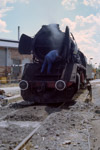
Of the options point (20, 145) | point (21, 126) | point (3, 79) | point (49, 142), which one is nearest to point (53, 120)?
point (21, 126)

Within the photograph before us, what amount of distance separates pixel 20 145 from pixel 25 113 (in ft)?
11.1

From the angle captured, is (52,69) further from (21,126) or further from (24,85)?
(21,126)

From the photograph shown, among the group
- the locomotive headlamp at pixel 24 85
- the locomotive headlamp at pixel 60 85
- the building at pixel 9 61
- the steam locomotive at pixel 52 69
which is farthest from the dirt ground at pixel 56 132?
the building at pixel 9 61

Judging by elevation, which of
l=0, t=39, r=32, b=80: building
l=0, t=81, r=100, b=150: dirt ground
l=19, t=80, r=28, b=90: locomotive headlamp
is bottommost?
l=0, t=81, r=100, b=150: dirt ground

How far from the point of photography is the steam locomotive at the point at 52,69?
33.2 feet

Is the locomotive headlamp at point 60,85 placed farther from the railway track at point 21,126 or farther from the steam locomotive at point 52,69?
the railway track at point 21,126

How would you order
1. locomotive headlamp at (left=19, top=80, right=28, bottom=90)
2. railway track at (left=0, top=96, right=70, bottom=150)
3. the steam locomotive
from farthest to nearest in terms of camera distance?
locomotive headlamp at (left=19, top=80, right=28, bottom=90) < the steam locomotive < railway track at (left=0, top=96, right=70, bottom=150)

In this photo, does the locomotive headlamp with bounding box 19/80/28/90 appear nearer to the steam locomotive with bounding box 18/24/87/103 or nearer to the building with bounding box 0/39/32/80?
the steam locomotive with bounding box 18/24/87/103

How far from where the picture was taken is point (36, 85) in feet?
33.8

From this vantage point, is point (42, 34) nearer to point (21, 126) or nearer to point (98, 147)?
point (21, 126)

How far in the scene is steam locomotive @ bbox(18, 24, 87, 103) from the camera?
33.2 ft

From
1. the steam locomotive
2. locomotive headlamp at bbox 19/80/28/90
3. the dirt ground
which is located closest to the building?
the steam locomotive

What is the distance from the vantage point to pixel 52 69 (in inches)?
426

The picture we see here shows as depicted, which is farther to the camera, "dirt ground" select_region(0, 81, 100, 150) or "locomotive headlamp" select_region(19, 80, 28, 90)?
"locomotive headlamp" select_region(19, 80, 28, 90)
